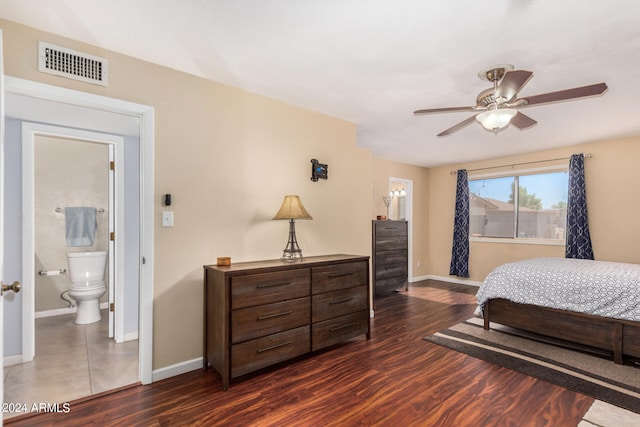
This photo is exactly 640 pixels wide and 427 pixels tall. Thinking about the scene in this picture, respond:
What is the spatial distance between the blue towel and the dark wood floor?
2.84m

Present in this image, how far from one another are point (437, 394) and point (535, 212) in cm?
423

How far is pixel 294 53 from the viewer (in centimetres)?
223

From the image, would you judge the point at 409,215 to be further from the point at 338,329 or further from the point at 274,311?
the point at 274,311

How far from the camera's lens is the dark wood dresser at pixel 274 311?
7.54 ft

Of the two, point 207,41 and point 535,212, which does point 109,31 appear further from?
point 535,212

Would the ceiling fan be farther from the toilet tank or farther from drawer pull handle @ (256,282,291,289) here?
the toilet tank

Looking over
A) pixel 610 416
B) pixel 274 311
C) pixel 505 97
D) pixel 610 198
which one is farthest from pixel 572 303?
pixel 274 311

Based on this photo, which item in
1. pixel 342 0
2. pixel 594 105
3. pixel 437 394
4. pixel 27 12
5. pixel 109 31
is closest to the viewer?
pixel 342 0

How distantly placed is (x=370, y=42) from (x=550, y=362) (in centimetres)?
289

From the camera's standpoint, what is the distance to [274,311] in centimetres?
250

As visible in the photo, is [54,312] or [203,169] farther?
[54,312]

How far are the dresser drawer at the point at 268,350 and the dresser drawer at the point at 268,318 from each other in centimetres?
5

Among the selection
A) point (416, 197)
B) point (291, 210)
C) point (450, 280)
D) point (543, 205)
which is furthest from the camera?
point (416, 197)

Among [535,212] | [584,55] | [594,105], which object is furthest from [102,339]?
[535,212]
